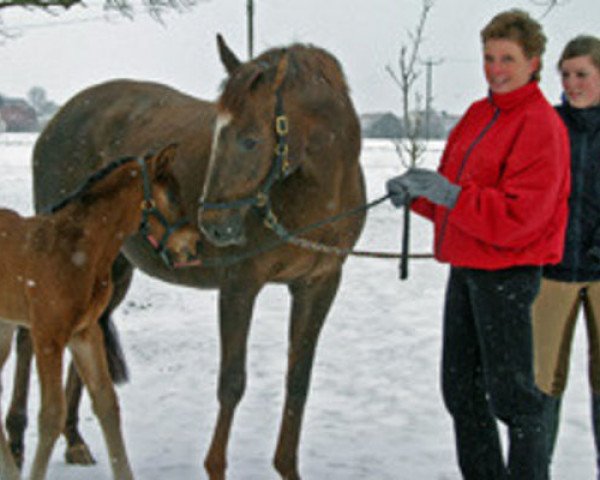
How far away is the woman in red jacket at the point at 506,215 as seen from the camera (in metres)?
2.37

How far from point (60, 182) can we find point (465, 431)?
9.99 ft

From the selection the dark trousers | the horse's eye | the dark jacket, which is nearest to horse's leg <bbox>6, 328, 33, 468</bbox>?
the horse's eye

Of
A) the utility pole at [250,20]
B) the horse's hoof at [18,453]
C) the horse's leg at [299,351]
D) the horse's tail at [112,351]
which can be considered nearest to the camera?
the horse's leg at [299,351]

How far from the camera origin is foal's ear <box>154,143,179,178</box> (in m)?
3.20

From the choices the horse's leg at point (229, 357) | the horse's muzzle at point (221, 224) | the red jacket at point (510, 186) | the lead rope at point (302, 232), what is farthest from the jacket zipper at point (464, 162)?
the horse's leg at point (229, 357)

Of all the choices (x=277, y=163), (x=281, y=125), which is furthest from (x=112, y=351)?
(x=281, y=125)

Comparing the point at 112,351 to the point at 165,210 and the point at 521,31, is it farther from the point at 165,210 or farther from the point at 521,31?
the point at 521,31

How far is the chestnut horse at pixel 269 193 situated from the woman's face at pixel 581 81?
98cm

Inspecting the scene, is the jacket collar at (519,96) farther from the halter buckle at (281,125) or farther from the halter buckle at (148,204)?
the halter buckle at (148,204)

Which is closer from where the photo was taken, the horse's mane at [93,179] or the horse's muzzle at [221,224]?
the horse's muzzle at [221,224]

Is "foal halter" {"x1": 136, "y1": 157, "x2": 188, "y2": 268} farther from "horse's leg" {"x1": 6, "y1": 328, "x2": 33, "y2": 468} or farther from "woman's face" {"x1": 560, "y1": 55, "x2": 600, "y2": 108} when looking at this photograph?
"woman's face" {"x1": 560, "y1": 55, "x2": 600, "y2": 108}

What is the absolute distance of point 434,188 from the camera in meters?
2.47

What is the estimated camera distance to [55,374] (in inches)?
120

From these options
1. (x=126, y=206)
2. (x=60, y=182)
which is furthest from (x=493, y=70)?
(x=60, y=182)
